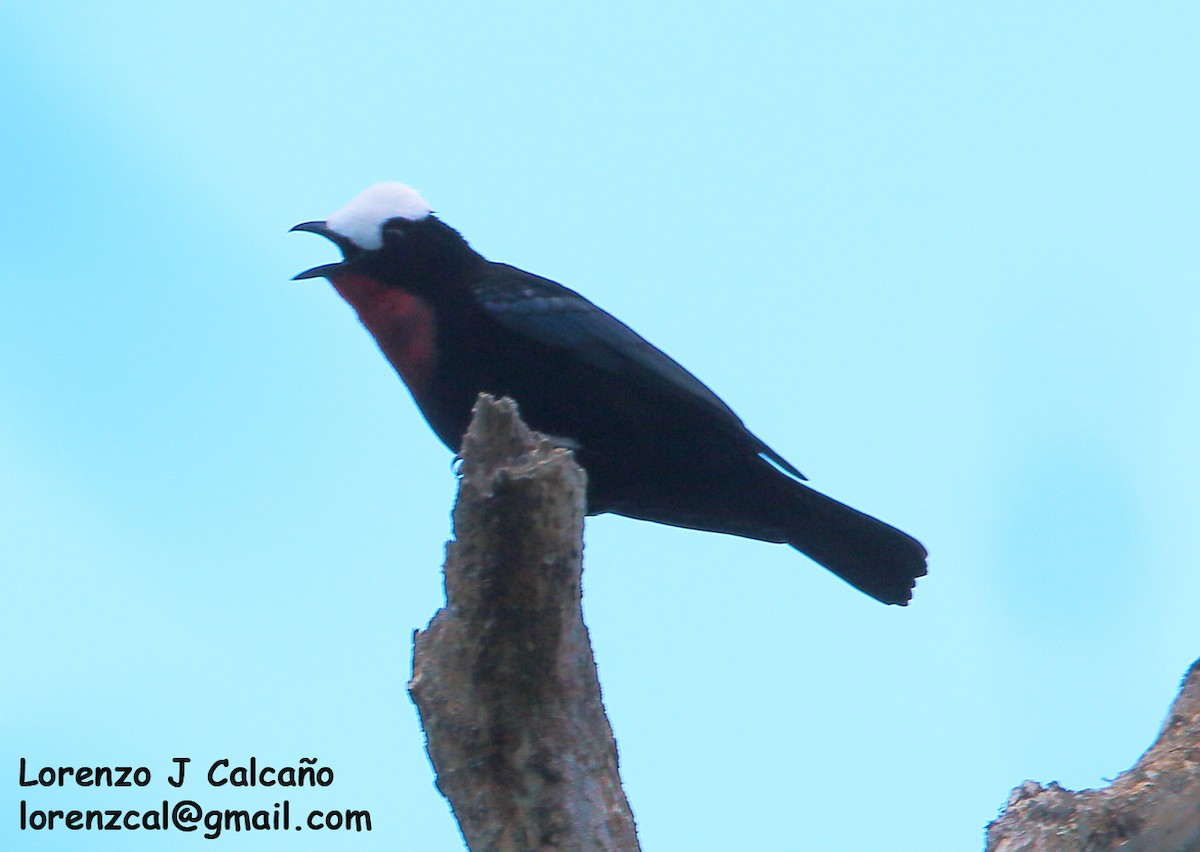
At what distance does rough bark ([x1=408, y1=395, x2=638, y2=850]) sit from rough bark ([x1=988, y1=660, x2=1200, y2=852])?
1.16 m

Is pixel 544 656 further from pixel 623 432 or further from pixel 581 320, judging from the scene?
pixel 581 320

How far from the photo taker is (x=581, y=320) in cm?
509

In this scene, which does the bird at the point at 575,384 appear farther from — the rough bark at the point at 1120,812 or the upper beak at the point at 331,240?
the rough bark at the point at 1120,812

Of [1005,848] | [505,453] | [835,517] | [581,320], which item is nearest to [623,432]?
[581,320]

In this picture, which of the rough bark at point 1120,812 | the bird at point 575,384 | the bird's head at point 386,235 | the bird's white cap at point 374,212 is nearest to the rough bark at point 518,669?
the rough bark at point 1120,812

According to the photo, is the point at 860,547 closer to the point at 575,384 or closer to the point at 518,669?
the point at 575,384

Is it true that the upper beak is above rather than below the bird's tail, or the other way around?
above

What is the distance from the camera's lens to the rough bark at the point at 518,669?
322 cm

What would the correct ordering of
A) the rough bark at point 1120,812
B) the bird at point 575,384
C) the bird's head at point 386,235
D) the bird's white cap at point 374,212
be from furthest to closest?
the bird's white cap at point 374,212 < the bird's head at point 386,235 < the bird at point 575,384 < the rough bark at point 1120,812

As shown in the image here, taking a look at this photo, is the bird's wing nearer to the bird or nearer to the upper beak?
the bird

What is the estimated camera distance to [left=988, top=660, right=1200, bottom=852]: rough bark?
3.53 m

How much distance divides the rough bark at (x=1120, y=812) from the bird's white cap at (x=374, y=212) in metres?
3.18

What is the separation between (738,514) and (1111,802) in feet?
7.02

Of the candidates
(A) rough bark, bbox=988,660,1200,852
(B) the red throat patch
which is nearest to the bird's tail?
(B) the red throat patch
